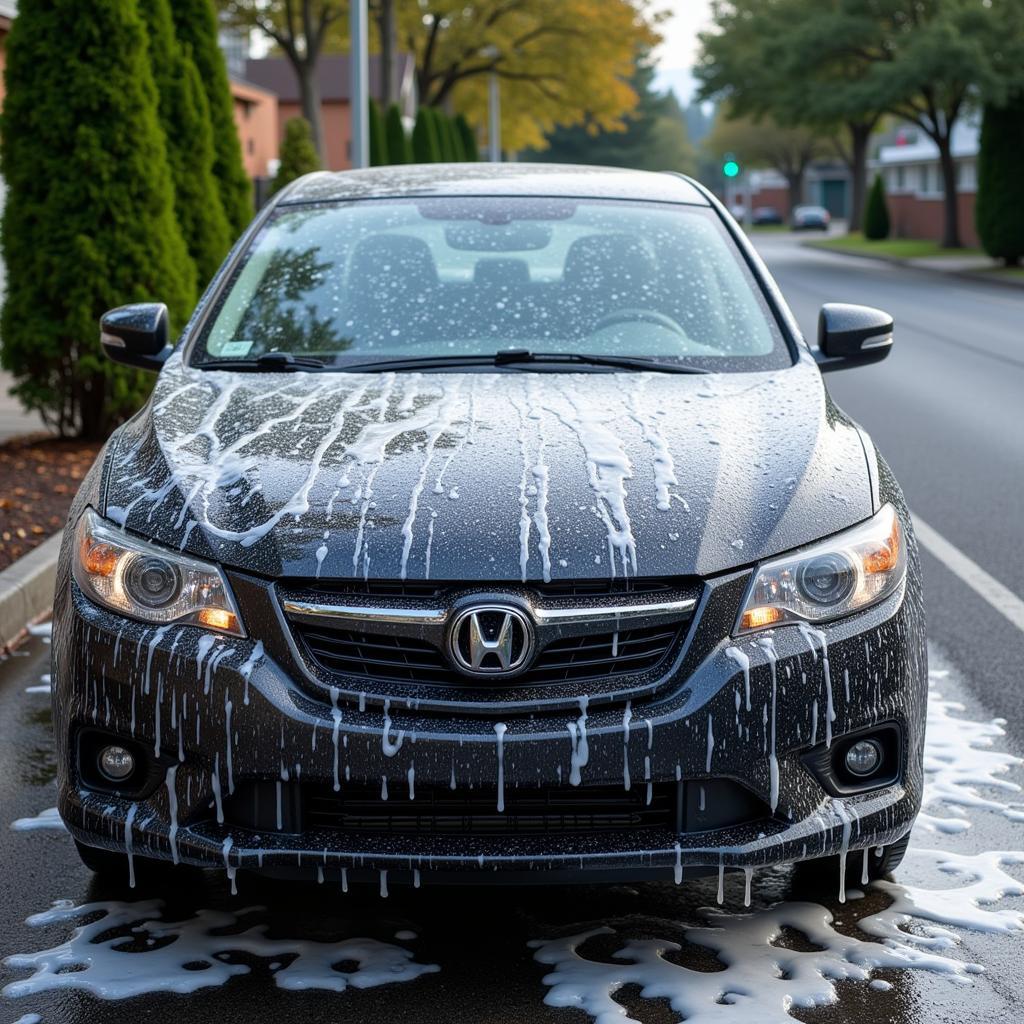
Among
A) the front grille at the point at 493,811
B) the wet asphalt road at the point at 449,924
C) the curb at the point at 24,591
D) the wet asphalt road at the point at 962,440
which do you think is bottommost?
the wet asphalt road at the point at 962,440

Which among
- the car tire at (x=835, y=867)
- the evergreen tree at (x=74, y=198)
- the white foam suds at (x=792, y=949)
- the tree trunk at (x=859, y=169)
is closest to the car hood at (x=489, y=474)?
the white foam suds at (x=792, y=949)

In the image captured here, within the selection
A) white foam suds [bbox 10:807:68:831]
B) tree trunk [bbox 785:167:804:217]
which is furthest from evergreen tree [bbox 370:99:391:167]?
tree trunk [bbox 785:167:804:217]

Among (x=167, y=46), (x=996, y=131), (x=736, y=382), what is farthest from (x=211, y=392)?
(x=996, y=131)

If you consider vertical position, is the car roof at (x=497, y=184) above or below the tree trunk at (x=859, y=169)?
above

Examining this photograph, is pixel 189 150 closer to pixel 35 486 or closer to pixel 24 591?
pixel 35 486

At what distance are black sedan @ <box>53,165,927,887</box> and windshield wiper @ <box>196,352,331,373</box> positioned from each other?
580mm

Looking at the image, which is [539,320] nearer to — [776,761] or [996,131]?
[776,761]

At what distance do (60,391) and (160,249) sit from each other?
1099 millimetres

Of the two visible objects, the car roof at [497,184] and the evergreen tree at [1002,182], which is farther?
the evergreen tree at [1002,182]

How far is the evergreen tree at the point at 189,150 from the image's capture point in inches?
490

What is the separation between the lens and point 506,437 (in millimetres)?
3727

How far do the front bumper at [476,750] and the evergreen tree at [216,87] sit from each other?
11163 mm

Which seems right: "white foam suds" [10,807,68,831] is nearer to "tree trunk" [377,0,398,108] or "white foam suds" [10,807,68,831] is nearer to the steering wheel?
the steering wheel

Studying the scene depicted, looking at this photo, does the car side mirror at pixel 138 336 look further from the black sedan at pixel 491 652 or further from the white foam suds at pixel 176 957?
the white foam suds at pixel 176 957
